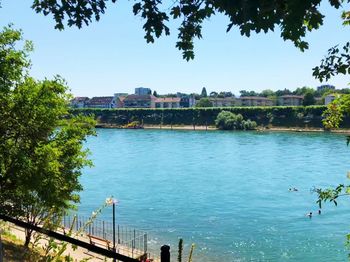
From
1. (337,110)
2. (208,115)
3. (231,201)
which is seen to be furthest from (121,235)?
(208,115)

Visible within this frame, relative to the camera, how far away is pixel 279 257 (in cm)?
2697

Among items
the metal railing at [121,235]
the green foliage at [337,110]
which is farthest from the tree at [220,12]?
the metal railing at [121,235]

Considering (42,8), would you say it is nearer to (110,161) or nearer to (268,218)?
(268,218)

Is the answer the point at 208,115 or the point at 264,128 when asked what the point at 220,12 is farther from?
the point at 208,115

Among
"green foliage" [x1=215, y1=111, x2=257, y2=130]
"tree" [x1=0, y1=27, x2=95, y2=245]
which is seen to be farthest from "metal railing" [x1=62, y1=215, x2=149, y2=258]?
"green foliage" [x1=215, y1=111, x2=257, y2=130]

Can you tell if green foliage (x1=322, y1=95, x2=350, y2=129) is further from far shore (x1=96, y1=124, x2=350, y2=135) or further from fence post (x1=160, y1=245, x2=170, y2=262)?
far shore (x1=96, y1=124, x2=350, y2=135)

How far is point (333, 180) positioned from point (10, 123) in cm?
4248

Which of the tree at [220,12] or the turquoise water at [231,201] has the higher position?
the tree at [220,12]

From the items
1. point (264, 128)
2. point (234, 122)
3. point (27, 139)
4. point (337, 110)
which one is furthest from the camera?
point (264, 128)

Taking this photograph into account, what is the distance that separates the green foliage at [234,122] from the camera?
143375 mm

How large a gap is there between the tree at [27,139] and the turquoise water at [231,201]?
1354 cm

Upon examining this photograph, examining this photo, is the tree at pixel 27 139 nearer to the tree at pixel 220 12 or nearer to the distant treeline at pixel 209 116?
the tree at pixel 220 12

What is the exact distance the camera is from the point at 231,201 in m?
41.5

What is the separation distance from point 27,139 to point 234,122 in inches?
5140
